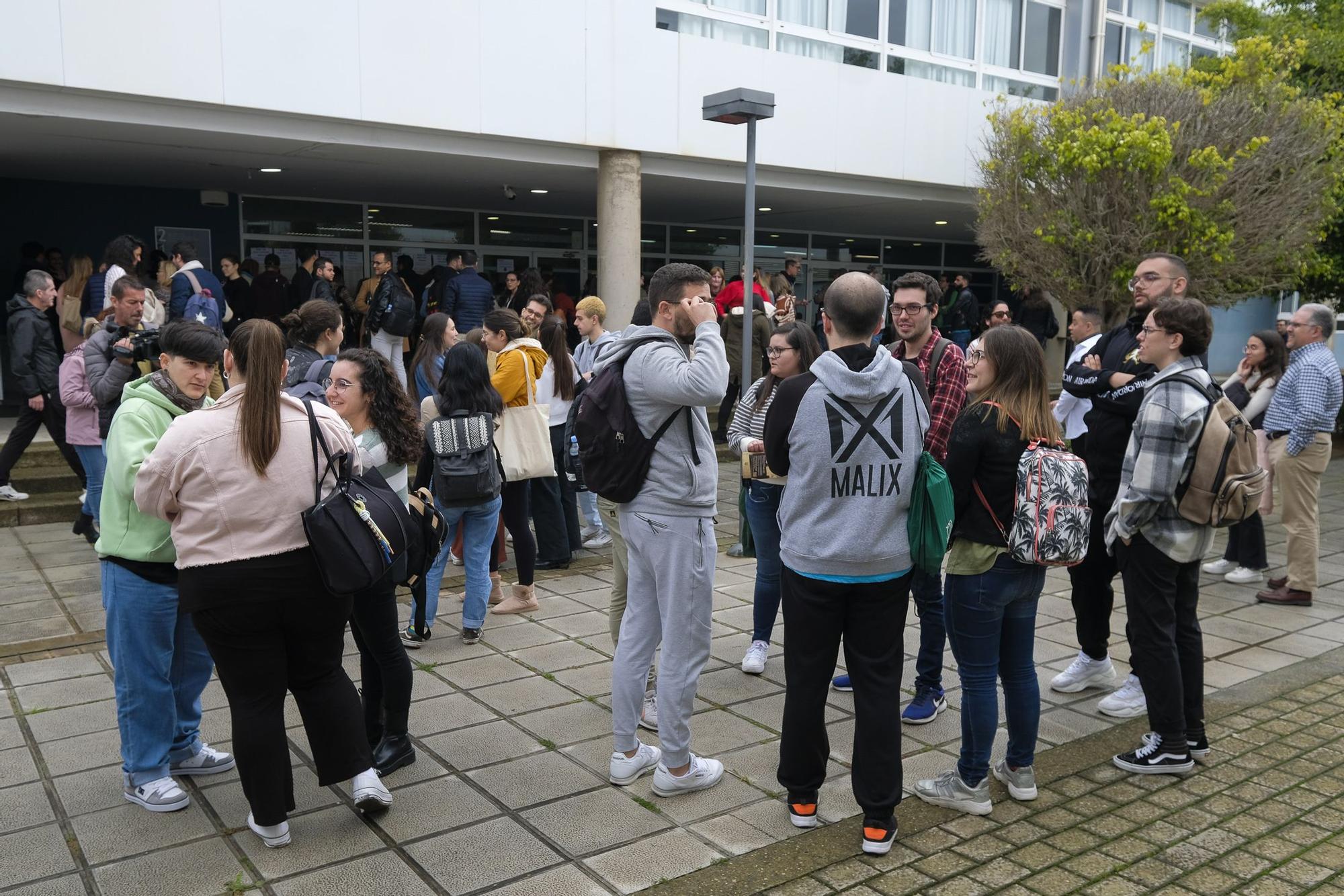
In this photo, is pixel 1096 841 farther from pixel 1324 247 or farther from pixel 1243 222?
pixel 1324 247

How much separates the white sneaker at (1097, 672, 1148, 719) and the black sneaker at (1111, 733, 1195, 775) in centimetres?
55

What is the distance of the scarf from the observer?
3641mm

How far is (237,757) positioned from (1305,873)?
3643mm

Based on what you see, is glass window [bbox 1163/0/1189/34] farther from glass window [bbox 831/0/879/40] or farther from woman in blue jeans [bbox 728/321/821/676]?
woman in blue jeans [bbox 728/321/821/676]

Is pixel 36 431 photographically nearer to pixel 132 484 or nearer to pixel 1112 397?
pixel 132 484

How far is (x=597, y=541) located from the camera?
809 centimetres

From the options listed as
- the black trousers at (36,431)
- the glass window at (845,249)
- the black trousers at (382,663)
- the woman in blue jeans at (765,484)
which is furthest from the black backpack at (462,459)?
the glass window at (845,249)

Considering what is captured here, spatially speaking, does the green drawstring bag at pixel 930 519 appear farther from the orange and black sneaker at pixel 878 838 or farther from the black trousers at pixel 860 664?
the orange and black sneaker at pixel 878 838

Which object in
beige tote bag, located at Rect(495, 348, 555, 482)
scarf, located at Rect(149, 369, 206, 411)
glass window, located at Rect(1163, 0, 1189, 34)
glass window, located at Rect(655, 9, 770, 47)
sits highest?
glass window, located at Rect(1163, 0, 1189, 34)

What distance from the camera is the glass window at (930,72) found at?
14414 millimetres

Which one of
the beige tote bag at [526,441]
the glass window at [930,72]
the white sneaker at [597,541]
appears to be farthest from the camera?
the glass window at [930,72]

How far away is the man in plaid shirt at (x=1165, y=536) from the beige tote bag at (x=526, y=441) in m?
3.47

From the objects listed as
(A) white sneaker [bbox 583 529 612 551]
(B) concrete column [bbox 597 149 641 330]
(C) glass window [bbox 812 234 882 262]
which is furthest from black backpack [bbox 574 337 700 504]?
(C) glass window [bbox 812 234 882 262]

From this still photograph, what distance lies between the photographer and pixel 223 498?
317 centimetres
